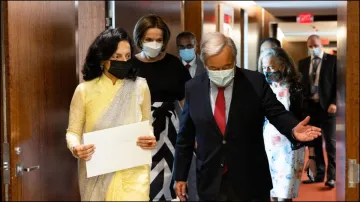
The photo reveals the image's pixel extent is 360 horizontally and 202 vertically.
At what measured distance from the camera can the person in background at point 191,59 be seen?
300cm

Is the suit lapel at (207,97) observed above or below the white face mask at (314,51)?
below

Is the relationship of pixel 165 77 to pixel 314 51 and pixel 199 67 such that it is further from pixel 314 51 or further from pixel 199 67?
pixel 314 51

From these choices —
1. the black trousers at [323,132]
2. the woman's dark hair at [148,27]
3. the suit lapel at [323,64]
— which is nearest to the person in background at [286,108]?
the black trousers at [323,132]

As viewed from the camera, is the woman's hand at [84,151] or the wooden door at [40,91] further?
the wooden door at [40,91]

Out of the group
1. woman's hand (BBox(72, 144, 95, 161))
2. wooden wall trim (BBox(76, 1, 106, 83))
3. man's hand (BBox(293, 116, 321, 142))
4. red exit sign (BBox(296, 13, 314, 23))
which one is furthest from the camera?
red exit sign (BBox(296, 13, 314, 23))

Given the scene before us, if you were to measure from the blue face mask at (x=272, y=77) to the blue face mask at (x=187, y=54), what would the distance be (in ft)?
1.03

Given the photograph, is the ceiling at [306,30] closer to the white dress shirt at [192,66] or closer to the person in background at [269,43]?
the person in background at [269,43]

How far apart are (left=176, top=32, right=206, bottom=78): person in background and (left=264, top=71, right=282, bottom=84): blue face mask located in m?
0.27

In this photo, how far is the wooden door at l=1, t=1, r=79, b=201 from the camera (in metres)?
3.05

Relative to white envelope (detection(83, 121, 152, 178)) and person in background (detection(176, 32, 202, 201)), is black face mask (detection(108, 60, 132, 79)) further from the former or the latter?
person in background (detection(176, 32, 202, 201))

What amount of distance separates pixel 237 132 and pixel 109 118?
24.4 inches

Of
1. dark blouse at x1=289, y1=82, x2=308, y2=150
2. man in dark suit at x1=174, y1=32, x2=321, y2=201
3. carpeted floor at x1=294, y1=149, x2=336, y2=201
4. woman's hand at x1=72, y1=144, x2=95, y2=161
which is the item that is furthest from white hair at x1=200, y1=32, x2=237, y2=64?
carpeted floor at x1=294, y1=149, x2=336, y2=201

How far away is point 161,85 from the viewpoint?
9.41 feet

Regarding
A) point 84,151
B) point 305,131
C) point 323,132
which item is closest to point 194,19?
point 323,132
